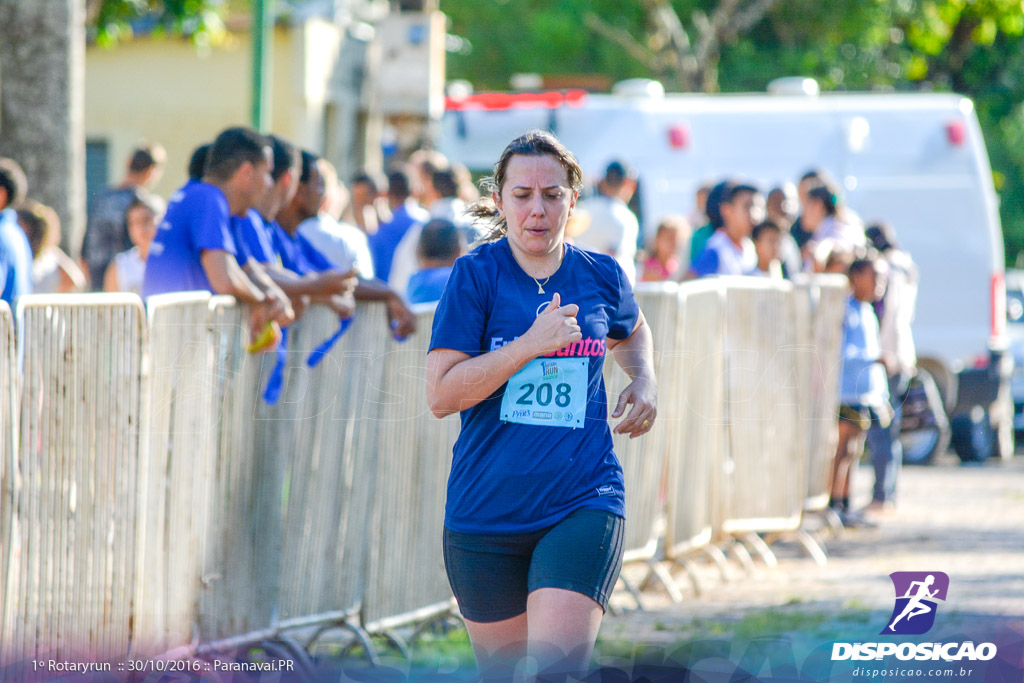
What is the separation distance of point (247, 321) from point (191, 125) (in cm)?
1445

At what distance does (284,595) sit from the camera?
5352mm

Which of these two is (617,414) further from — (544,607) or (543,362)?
(544,607)

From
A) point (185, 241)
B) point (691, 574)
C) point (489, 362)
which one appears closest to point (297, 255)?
point (185, 241)

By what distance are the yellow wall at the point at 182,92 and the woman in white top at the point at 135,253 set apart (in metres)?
10.1

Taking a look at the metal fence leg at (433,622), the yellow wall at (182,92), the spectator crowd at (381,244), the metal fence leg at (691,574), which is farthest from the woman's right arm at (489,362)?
the yellow wall at (182,92)

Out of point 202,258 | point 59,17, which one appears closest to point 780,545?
point 202,258

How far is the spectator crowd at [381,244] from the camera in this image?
529 centimetres

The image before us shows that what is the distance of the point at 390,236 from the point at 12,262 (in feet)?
9.70

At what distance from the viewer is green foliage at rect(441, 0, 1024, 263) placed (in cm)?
2452

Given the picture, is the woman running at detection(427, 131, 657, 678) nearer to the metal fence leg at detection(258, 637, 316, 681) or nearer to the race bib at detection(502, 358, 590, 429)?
the race bib at detection(502, 358, 590, 429)

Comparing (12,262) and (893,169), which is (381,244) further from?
(893,169)

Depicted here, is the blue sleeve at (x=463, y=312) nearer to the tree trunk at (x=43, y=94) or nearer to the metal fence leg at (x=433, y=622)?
the metal fence leg at (x=433, y=622)

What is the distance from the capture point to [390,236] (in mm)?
8930

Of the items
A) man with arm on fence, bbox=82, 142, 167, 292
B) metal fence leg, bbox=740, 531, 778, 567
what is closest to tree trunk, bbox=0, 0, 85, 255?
man with arm on fence, bbox=82, 142, 167, 292
